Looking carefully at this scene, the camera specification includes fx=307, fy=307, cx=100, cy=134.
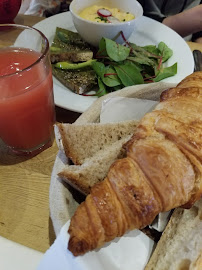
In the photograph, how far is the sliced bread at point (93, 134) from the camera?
86 centimetres

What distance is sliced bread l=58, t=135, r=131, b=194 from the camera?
0.74 m

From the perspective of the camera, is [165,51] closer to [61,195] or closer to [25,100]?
[25,100]

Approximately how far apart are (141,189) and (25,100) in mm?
524

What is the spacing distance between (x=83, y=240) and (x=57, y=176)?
205mm

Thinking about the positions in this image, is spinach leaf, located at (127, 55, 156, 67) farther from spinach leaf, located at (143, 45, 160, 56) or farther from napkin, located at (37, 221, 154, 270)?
napkin, located at (37, 221, 154, 270)

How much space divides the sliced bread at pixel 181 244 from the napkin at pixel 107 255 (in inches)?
1.1

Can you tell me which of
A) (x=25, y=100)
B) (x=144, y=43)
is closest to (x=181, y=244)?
(x=25, y=100)

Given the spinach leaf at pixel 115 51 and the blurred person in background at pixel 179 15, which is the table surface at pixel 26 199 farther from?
the blurred person in background at pixel 179 15

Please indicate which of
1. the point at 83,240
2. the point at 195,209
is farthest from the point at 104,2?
the point at 83,240

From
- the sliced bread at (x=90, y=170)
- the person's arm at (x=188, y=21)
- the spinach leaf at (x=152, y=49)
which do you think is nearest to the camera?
the sliced bread at (x=90, y=170)

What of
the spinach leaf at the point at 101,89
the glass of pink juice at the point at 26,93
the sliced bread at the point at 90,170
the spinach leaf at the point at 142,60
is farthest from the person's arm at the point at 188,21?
the sliced bread at the point at 90,170

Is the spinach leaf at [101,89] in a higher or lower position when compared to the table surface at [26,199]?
higher

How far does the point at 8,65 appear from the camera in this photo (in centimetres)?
102

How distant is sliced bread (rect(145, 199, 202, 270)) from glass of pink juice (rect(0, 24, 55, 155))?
0.56 meters
